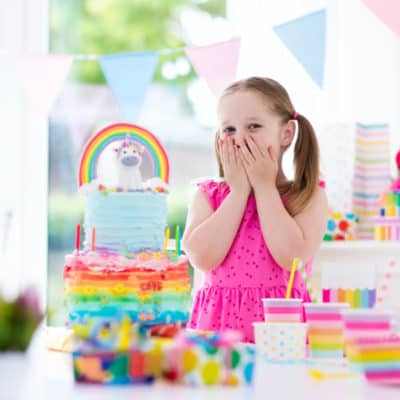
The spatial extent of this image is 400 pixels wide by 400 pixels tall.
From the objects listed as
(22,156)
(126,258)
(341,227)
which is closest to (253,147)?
(126,258)

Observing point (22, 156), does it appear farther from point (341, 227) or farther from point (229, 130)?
point (229, 130)

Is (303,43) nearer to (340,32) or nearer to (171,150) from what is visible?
(340,32)

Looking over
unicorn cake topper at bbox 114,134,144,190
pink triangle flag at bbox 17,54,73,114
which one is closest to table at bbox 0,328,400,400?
unicorn cake topper at bbox 114,134,144,190

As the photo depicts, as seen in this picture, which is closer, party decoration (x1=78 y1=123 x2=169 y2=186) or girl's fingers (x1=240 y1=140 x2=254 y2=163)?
party decoration (x1=78 y1=123 x2=169 y2=186)

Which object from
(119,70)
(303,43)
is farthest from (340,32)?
(119,70)

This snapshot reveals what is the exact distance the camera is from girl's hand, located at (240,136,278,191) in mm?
1592

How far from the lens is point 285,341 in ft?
3.15

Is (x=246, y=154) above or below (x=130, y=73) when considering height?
below

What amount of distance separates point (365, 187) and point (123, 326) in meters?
1.55

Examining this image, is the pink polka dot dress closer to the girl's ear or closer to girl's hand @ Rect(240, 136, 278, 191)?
girl's hand @ Rect(240, 136, 278, 191)

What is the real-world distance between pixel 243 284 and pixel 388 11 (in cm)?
91

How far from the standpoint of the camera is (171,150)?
2898 millimetres

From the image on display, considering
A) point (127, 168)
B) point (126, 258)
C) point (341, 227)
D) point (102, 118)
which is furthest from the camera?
point (102, 118)

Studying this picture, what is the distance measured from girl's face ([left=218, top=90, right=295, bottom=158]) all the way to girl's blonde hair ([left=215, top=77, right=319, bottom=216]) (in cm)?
2
